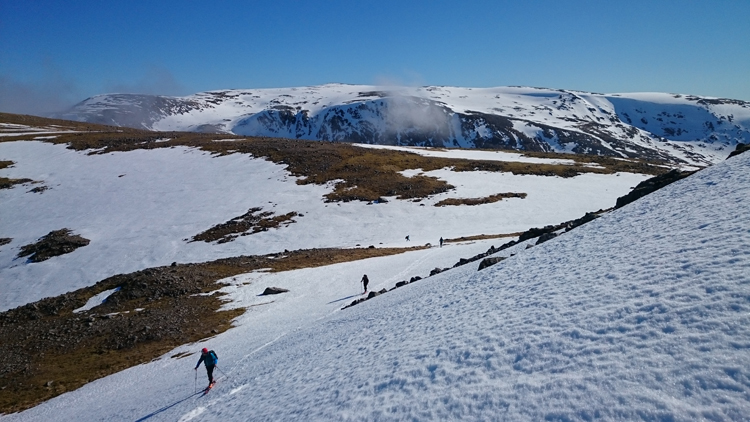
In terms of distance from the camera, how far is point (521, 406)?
7305 millimetres

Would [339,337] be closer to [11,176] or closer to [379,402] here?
[379,402]

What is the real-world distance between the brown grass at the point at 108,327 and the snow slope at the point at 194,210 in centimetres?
532

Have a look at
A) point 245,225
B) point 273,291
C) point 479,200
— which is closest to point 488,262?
point 273,291

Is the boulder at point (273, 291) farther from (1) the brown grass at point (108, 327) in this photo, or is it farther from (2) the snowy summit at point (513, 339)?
(1) the brown grass at point (108, 327)

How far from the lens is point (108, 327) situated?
30.4m

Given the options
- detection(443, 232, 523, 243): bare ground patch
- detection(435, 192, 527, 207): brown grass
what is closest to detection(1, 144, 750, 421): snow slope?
detection(443, 232, 523, 243): bare ground patch

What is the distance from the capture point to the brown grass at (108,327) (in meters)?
24.5

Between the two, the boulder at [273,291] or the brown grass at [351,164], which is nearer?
the boulder at [273,291]

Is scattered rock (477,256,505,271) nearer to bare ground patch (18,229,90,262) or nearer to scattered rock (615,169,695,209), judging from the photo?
scattered rock (615,169,695,209)

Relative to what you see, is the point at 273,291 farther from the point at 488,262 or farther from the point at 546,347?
the point at 546,347

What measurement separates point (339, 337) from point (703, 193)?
1681 cm

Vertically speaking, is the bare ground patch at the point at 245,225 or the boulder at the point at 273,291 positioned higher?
the bare ground patch at the point at 245,225

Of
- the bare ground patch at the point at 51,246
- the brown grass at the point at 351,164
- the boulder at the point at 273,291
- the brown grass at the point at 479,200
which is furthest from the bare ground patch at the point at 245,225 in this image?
the brown grass at the point at 479,200

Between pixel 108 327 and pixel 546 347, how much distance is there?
1345 inches
